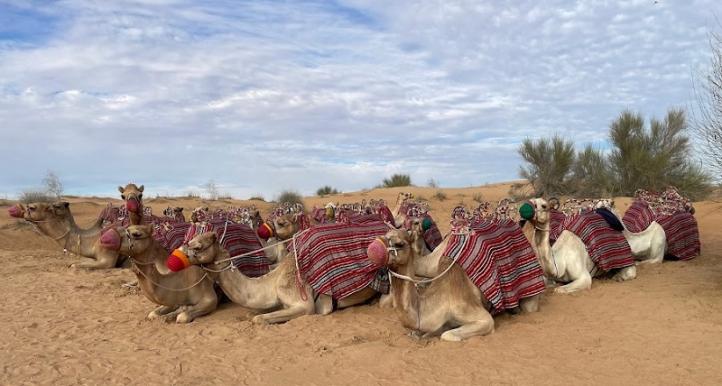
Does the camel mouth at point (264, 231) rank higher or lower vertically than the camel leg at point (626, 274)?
higher

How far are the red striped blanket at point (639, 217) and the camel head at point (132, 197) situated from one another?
27.0 feet

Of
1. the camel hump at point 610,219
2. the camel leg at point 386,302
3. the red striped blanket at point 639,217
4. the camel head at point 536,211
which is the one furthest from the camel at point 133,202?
the red striped blanket at point 639,217

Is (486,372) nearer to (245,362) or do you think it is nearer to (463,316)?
(463,316)

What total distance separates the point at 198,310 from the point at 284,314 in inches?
44.3

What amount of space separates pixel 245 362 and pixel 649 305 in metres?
4.75

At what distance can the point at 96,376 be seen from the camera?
5211 mm

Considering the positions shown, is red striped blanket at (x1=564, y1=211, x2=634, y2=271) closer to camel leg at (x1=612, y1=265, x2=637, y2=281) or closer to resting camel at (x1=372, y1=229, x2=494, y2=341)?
camel leg at (x1=612, y1=265, x2=637, y2=281)

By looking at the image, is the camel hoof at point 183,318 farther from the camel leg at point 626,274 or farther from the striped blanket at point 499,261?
the camel leg at point 626,274

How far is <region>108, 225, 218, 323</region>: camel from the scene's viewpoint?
6.82 metres

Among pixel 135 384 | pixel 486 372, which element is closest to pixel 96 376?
pixel 135 384

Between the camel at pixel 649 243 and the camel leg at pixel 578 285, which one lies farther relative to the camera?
the camel at pixel 649 243

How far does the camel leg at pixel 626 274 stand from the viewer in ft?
29.3

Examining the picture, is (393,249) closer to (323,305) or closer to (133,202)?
(323,305)

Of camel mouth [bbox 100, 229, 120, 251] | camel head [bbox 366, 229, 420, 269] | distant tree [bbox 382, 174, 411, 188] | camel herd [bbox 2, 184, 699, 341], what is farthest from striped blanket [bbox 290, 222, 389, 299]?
distant tree [bbox 382, 174, 411, 188]
